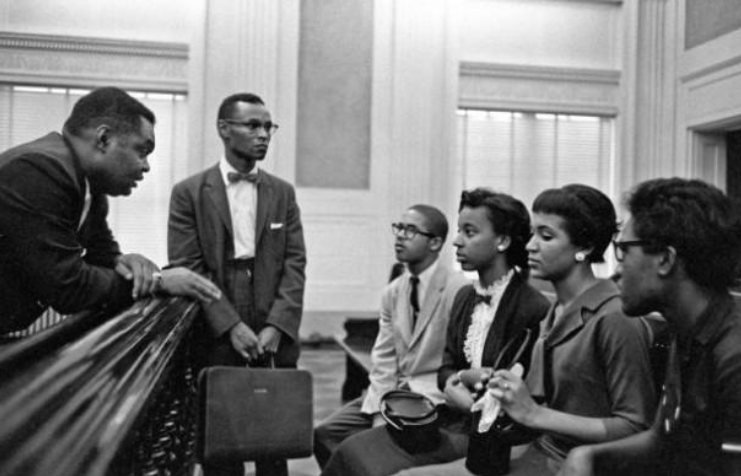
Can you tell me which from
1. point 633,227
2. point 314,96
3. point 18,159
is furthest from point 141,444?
point 314,96

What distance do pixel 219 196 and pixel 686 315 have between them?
2.14 meters

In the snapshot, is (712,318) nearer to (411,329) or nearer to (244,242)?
(411,329)

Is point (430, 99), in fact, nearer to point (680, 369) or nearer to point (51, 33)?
point (51, 33)

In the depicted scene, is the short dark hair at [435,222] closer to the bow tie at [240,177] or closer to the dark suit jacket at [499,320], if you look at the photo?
the dark suit jacket at [499,320]

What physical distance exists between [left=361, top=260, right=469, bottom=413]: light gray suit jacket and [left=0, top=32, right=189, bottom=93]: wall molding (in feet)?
20.2

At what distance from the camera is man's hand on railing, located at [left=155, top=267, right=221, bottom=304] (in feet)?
8.23

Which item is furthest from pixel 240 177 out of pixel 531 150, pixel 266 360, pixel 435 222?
pixel 531 150

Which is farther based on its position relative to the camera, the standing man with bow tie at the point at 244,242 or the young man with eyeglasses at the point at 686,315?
the standing man with bow tie at the point at 244,242

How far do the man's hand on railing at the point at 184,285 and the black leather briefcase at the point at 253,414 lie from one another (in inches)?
10.6

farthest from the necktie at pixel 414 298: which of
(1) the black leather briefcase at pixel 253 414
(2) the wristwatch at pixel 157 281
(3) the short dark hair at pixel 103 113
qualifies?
(3) the short dark hair at pixel 103 113

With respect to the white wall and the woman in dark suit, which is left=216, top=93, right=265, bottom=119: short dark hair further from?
the white wall

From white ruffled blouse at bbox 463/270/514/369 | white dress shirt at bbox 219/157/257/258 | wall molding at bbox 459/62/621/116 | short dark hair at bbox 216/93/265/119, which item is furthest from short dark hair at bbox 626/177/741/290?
wall molding at bbox 459/62/621/116

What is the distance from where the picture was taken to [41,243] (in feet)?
6.56

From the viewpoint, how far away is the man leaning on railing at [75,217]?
200cm
